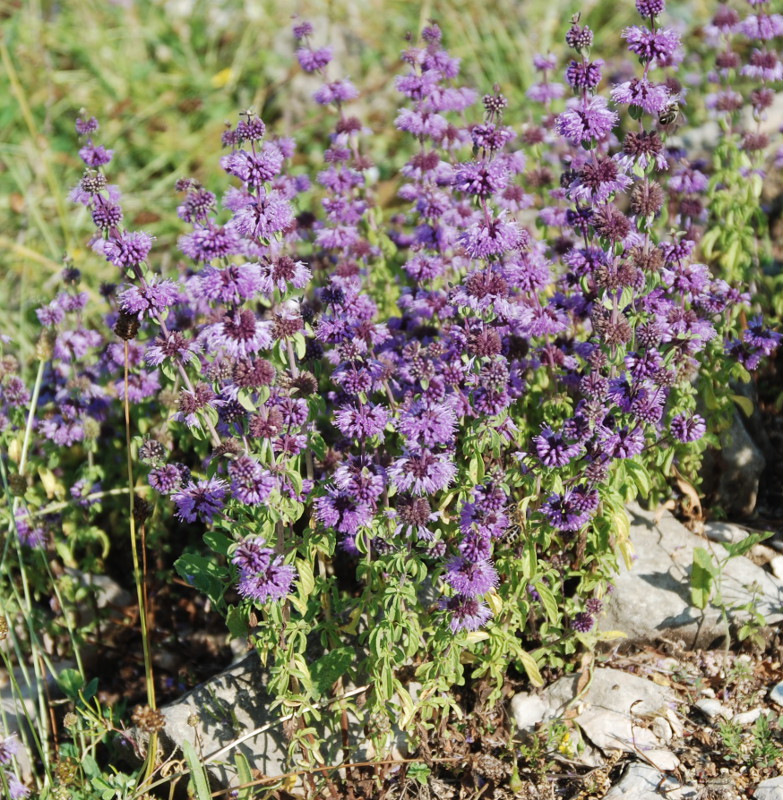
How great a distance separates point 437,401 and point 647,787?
1.74m

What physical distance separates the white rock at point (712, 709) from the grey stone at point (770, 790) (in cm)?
34

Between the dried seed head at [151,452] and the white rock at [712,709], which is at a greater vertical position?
the dried seed head at [151,452]

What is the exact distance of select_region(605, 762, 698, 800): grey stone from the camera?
349 cm

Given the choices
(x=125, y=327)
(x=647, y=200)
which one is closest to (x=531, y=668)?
(x=647, y=200)

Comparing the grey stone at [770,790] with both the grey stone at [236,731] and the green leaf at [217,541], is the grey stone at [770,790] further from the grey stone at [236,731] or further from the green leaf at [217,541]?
the green leaf at [217,541]

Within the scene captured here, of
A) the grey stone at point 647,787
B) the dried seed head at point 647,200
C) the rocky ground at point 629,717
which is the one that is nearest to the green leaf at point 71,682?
the rocky ground at point 629,717

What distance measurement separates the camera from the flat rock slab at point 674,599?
160 inches

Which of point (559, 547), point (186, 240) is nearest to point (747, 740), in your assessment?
point (559, 547)

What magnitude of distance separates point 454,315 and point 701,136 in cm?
431

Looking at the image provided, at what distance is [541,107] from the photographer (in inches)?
302

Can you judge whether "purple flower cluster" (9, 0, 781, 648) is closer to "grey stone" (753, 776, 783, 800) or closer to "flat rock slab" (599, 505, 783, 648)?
"flat rock slab" (599, 505, 783, 648)

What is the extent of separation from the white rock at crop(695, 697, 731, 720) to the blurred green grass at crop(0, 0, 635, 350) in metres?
5.20

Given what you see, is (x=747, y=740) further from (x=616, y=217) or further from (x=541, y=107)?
(x=541, y=107)

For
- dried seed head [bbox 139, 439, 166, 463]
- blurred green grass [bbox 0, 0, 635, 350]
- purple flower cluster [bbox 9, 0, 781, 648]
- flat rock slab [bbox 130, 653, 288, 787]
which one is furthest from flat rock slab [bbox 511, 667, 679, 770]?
blurred green grass [bbox 0, 0, 635, 350]
